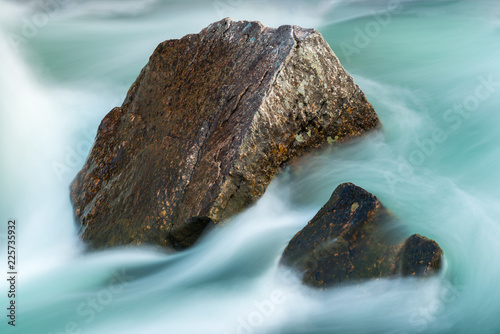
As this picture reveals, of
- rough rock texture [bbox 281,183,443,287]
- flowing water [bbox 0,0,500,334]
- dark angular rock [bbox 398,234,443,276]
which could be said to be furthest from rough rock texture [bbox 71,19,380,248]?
dark angular rock [bbox 398,234,443,276]

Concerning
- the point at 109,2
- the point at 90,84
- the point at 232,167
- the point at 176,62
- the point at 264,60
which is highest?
the point at 109,2

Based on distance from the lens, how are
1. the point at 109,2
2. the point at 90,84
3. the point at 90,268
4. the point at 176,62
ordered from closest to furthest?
the point at 90,268
the point at 176,62
the point at 90,84
the point at 109,2

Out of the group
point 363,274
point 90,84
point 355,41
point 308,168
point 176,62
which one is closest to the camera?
point 363,274

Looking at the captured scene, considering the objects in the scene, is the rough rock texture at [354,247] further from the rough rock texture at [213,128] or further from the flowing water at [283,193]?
the rough rock texture at [213,128]

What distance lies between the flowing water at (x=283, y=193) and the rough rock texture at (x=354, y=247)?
0.32 feet

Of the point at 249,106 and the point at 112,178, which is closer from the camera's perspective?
the point at 249,106

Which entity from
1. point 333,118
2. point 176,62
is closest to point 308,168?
point 333,118

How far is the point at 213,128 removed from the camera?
4.68 meters

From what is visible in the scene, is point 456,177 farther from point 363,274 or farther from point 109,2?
point 109,2

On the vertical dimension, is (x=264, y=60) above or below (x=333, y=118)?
above

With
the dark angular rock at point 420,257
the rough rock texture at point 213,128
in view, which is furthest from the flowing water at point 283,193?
the rough rock texture at point 213,128

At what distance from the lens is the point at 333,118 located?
16.5 ft

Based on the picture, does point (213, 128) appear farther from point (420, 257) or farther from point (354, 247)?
point (420, 257)

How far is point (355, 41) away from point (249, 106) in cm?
438
